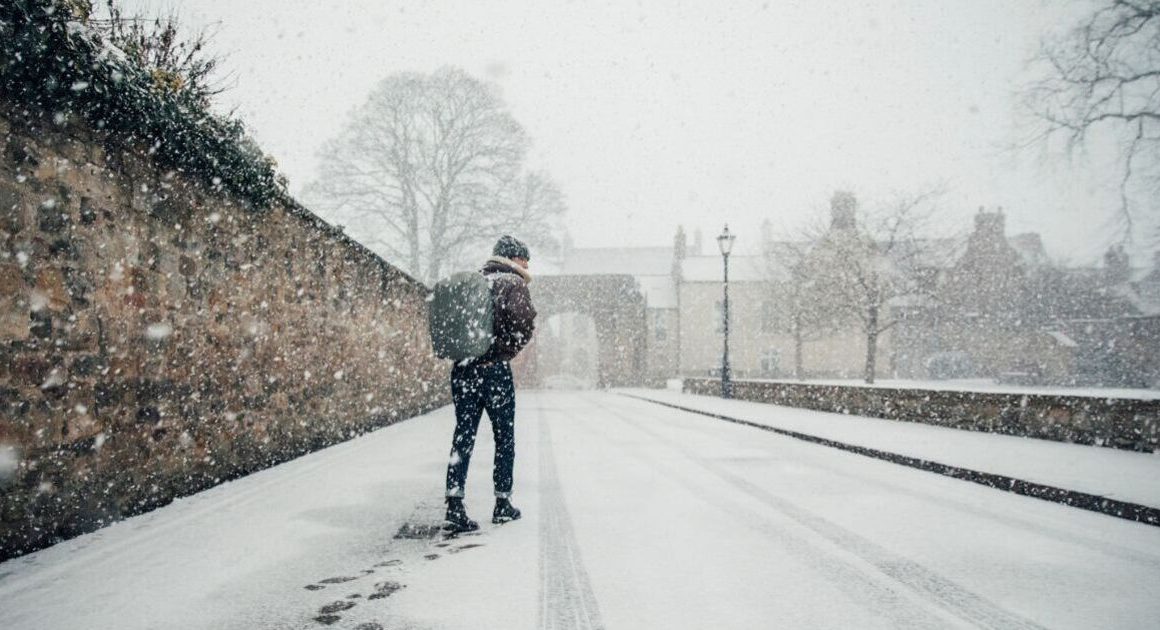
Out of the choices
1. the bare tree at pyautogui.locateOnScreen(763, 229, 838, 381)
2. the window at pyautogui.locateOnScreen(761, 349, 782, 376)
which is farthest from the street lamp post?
the window at pyautogui.locateOnScreen(761, 349, 782, 376)

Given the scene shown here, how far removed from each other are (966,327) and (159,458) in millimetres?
45896

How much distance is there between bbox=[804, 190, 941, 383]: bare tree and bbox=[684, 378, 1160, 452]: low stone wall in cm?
1655

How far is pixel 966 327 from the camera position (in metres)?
40.4

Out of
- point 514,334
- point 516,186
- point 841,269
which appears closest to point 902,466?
point 514,334

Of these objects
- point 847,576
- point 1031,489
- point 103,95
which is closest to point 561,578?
point 847,576

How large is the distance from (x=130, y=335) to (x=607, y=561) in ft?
11.6

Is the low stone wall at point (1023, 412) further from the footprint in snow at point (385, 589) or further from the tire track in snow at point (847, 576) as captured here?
the footprint in snow at point (385, 589)

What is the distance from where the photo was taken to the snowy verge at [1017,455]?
5184 mm

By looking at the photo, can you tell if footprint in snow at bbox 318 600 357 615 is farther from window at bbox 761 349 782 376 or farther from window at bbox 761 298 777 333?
window at bbox 761 349 782 376

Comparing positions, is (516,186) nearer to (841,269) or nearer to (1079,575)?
(841,269)

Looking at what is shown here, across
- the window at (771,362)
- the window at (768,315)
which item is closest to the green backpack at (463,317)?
the window at (768,315)

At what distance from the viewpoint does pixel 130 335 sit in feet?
13.8

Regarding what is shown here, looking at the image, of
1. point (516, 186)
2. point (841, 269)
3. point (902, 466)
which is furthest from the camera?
point (841, 269)

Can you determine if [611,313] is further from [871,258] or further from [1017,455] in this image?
[1017,455]
